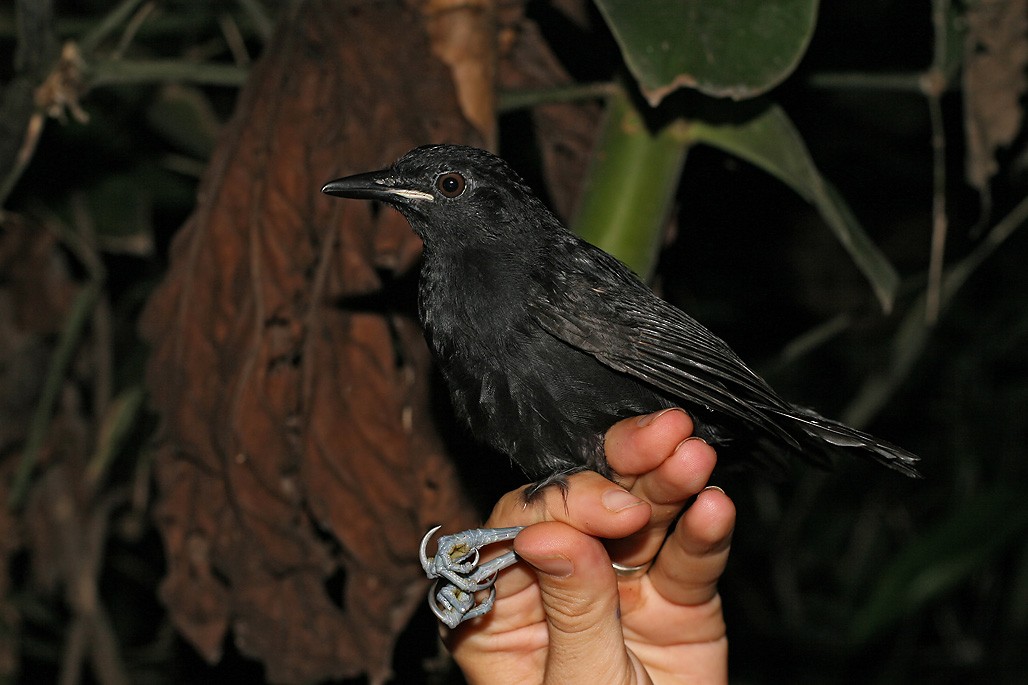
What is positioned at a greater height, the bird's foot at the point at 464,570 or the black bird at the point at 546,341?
the black bird at the point at 546,341

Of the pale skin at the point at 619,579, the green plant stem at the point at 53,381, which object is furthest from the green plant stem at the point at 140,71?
the pale skin at the point at 619,579

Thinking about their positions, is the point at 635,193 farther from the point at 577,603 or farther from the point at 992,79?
the point at 577,603

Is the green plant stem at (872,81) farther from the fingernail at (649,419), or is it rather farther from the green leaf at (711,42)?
the fingernail at (649,419)

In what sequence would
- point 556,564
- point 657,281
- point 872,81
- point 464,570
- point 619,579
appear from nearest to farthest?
point 556,564, point 464,570, point 619,579, point 872,81, point 657,281

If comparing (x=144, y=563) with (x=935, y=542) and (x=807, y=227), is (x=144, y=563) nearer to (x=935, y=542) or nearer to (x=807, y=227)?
(x=935, y=542)

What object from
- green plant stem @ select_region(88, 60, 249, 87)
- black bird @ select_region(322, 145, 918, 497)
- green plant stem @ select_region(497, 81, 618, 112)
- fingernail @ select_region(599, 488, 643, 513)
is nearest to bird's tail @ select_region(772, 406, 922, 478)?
black bird @ select_region(322, 145, 918, 497)

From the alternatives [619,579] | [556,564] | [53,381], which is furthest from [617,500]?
[53,381]
